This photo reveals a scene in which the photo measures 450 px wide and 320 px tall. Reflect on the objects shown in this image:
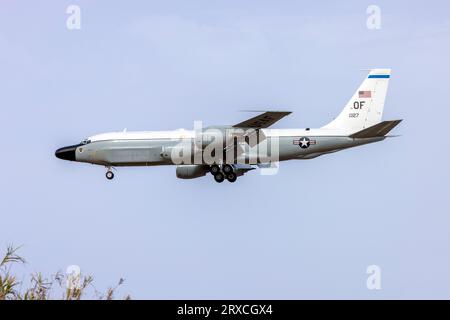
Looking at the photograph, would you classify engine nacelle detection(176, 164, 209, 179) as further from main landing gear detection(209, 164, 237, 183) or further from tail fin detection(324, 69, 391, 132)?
tail fin detection(324, 69, 391, 132)

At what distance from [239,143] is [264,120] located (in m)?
2.61

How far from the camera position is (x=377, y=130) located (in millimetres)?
64188

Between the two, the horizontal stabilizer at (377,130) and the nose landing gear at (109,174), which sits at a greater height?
the horizontal stabilizer at (377,130)

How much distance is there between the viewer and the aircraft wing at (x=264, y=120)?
6384cm

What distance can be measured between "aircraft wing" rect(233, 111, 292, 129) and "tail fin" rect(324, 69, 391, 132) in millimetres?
4239

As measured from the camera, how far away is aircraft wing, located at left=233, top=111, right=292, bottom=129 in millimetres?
63844

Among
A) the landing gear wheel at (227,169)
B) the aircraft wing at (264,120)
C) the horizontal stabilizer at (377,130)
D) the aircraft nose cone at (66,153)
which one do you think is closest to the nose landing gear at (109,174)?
the aircraft nose cone at (66,153)

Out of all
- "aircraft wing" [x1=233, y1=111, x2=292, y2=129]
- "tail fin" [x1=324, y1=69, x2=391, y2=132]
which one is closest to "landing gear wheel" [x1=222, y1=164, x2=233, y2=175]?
"aircraft wing" [x1=233, y1=111, x2=292, y2=129]

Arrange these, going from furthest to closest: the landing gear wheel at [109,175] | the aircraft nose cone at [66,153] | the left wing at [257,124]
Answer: the aircraft nose cone at [66,153] < the landing gear wheel at [109,175] < the left wing at [257,124]

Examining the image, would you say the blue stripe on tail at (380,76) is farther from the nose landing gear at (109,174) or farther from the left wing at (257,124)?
the nose landing gear at (109,174)

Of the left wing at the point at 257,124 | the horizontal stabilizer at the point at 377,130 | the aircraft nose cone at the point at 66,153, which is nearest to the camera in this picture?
the horizontal stabilizer at the point at 377,130

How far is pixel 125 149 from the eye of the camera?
6912 centimetres
